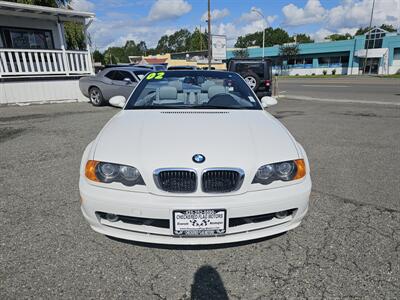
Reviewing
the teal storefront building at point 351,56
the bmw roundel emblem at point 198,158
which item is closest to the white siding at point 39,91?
the bmw roundel emblem at point 198,158

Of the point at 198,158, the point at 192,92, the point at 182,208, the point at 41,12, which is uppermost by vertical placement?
the point at 41,12

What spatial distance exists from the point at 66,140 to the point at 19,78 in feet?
23.8

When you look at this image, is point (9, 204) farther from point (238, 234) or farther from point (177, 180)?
point (238, 234)

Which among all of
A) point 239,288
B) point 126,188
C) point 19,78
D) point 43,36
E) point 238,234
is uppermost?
point 43,36

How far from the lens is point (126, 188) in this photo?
206 centimetres

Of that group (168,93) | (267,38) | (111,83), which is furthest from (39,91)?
(267,38)

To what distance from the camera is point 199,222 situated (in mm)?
1993

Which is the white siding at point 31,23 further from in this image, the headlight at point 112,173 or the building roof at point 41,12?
the headlight at point 112,173

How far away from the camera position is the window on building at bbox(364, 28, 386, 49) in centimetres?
4459

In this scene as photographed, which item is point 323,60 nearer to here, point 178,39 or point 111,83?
point 111,83

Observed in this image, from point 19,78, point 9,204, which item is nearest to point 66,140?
Result: point 9,204

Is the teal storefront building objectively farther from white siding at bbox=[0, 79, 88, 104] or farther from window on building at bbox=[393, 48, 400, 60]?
white siding at bbox=[0, 79, 88, 104]

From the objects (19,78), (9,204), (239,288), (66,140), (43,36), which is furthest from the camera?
(43,36)

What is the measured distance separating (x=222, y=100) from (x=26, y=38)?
47.2 ft
